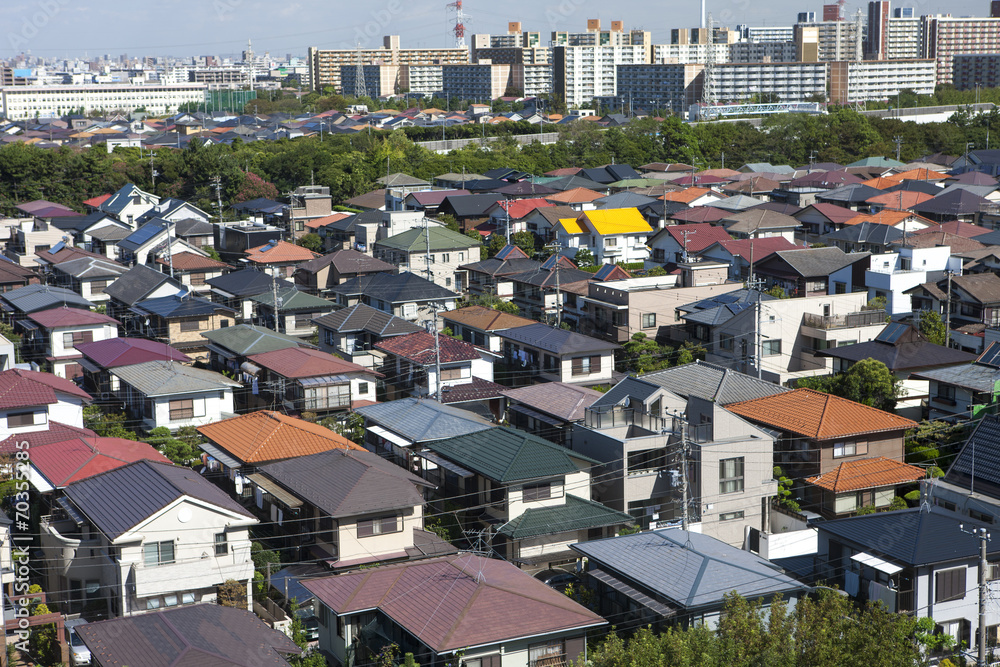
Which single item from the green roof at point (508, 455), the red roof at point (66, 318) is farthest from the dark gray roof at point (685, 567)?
the red roof at point (66, 318)

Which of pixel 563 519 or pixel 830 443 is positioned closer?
pixel 563 519

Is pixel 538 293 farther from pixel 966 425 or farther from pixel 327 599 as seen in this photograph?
pixel 327 599

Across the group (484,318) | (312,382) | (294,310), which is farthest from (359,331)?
(312,382)

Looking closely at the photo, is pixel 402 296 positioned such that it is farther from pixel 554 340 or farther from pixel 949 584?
pixel 949 584

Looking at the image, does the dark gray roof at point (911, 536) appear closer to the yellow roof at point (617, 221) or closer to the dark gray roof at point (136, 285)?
the dark gray roof at point (136, 285)

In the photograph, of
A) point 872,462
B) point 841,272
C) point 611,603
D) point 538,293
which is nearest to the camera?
point 611,603

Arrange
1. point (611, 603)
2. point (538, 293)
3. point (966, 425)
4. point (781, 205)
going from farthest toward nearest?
point (781, 205) → point (538, 293) → point (966, 425) → point (611, 603)

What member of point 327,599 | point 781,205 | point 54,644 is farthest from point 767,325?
point 781,205
